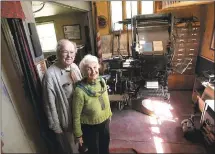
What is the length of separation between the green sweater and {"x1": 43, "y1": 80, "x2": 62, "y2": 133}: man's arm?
0.10 metres

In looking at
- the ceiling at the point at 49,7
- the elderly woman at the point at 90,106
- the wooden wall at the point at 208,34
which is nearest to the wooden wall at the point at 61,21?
the ceiling at the point at 49,7

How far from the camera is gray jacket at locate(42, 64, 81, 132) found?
0.66 m

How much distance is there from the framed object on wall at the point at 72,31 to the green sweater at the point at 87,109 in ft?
5.55

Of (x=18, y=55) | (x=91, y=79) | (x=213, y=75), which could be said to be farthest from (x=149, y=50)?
(x=18, y=55)

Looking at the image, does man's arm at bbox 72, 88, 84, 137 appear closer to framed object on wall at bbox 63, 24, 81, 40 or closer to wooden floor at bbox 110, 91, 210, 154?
wooden floor at bbox 110, 91, 210, 154

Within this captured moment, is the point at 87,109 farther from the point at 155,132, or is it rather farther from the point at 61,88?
→ the point at 155,132

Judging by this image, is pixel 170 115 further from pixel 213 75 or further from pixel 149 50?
pixel 213 75

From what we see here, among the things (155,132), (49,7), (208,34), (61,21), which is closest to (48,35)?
(61,21)

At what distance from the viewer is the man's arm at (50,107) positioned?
66cm

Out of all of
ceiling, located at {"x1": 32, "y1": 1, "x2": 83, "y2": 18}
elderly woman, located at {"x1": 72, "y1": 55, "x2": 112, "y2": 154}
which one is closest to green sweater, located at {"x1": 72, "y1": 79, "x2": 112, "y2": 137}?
elderly woman, located at {"x1": 72, "y1": 55, "x2": 112, "y2": 154}

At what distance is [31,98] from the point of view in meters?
0.67

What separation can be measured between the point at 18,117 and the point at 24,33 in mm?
395

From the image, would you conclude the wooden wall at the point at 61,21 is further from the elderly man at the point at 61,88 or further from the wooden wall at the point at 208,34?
the wooden wall at the point at 208,34

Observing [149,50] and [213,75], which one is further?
[149,50]
